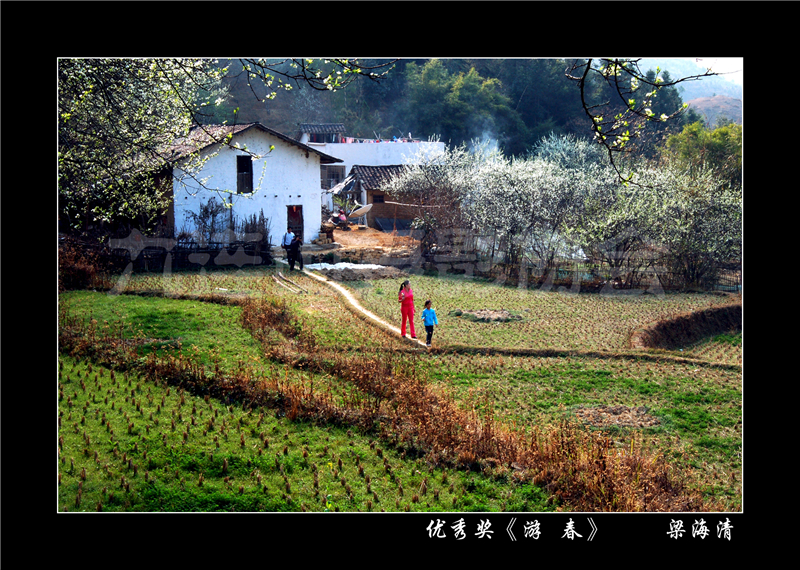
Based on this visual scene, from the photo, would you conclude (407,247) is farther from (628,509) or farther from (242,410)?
(628,509)

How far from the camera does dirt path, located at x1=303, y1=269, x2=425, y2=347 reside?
1411 centimetres

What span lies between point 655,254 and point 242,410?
717 inches

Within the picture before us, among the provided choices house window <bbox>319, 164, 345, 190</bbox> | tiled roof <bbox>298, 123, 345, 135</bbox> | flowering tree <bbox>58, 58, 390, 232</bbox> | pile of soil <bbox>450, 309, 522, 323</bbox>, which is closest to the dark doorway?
pile of soil <bbox>450, 309, 522, 323</bbox>

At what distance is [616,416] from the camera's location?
9.38 metres

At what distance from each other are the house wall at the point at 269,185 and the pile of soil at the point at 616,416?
1907 centimetres

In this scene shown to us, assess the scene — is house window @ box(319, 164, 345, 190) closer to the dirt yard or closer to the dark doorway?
the dirt yard

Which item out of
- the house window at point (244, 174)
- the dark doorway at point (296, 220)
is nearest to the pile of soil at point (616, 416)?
the house window at point (244, 174)

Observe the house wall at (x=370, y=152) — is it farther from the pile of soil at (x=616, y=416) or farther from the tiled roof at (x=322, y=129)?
the pile of soil at (x=616, y=416)

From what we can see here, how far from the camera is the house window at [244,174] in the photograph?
26828 mm

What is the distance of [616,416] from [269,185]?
21.3 metres

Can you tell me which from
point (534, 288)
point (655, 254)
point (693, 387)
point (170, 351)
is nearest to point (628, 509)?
point (693, 387)

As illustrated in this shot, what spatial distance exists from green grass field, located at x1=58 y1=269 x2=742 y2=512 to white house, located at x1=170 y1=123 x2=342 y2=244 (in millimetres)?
9228

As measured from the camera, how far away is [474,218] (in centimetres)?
2614
